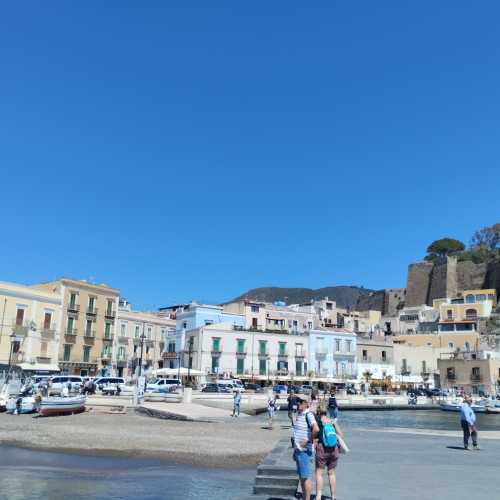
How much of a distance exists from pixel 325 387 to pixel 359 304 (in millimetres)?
56213

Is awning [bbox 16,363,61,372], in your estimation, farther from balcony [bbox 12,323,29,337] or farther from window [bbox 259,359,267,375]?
window [bbox 259,359,267,375]

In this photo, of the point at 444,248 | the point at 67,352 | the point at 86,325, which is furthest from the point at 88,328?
the point at 444,248

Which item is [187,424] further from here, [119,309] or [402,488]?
[119,309]

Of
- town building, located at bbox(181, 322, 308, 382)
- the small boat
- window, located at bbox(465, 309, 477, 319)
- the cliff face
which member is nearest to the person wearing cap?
the small boat

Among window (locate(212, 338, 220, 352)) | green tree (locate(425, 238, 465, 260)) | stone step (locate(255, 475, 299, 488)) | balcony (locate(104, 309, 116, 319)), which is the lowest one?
stone step (locate(255, 475, 299, 488))

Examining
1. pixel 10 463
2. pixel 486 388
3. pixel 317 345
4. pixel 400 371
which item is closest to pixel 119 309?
pixel 317 345

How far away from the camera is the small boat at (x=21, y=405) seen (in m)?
28.2

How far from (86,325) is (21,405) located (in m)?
24.9

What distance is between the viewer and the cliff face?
93.6 m

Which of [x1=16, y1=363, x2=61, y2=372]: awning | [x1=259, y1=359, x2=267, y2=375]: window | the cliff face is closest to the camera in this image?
[x1=16, y1=363, x2=61, y2=372]: awning

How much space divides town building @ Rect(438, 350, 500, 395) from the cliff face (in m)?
28.1

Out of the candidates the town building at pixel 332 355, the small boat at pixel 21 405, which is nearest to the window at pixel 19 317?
the small boat at pixel 21 405

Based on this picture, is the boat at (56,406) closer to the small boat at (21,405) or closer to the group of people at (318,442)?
the small boat at (21,405)

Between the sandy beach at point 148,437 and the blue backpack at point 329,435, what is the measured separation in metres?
6.47
